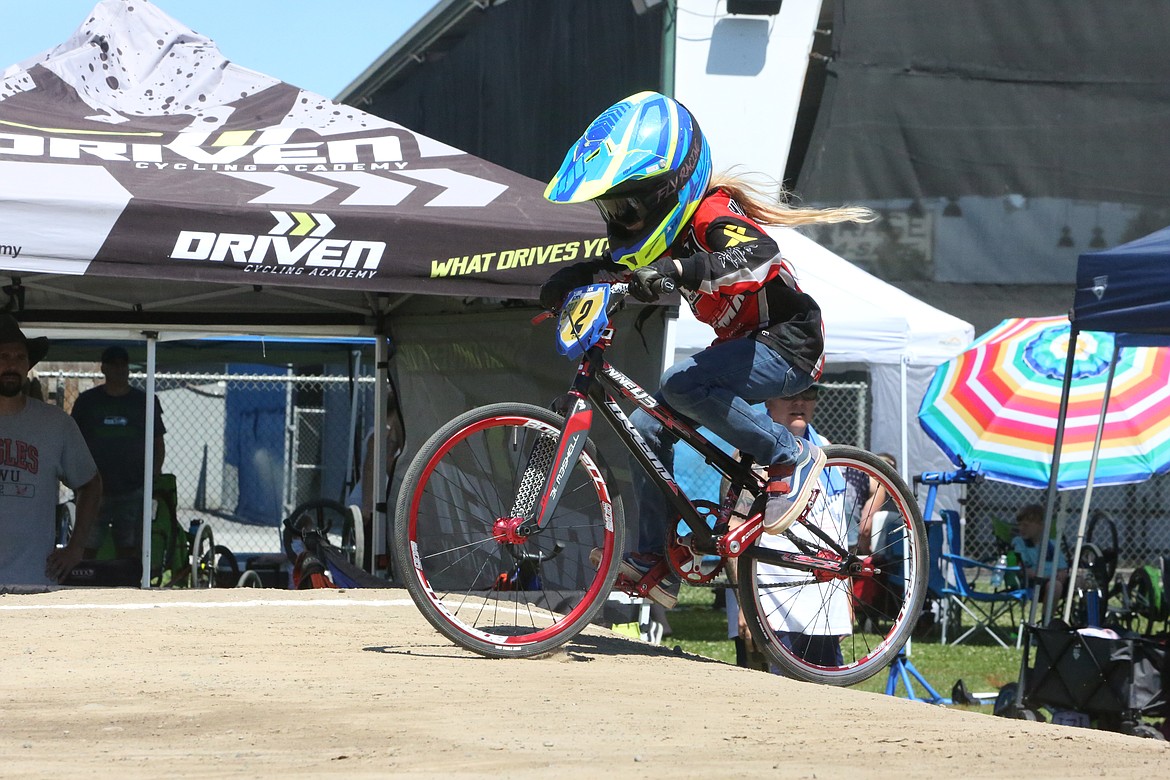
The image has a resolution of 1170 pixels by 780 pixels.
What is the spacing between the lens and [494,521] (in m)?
5.13

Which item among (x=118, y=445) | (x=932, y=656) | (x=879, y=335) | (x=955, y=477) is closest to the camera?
(x=118, y=445)

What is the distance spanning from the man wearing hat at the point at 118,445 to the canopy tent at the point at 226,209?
71 centimetres

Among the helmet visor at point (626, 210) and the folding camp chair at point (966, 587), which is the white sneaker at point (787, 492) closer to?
the helmet visor at point (626, 210)

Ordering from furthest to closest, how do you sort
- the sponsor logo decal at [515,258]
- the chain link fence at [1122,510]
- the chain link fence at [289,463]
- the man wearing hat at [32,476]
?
1. the chain link fence at [1122,510]
2. the chain link fence at [289,463]
3. the man wearing hat at [32,476]
4. the sponsor logo decal at [515,258]

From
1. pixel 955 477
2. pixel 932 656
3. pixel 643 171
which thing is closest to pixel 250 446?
pixel 932 656

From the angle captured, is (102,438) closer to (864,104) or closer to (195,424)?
(195,424)

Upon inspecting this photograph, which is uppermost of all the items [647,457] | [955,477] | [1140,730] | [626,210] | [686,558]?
[626,210]

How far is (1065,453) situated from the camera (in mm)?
9664

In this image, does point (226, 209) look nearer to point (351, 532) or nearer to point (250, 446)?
point (351, 532)

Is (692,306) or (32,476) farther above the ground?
(692,306)

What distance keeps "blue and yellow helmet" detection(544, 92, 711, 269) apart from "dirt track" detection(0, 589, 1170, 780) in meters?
1.57

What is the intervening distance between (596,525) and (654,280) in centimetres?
113

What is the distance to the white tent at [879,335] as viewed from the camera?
12422 mm

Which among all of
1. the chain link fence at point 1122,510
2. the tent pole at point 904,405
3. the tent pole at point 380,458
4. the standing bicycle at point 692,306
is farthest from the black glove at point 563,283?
the chain link fence at point 1122,510
